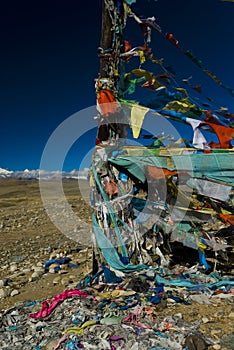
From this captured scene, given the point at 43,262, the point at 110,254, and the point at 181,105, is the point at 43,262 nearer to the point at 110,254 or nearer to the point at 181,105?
the point at 110,254

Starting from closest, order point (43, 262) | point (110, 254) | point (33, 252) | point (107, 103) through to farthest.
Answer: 1. point (110, 254)
2. point (107, 103)
3. point (43, 262)
4. point (33, 252)

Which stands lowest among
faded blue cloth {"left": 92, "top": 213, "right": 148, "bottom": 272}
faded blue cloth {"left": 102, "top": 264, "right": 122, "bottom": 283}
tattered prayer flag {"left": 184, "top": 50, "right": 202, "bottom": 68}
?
faded blue cloth {"left": 102, "top": 264, "right": 122, "bottom": 283}

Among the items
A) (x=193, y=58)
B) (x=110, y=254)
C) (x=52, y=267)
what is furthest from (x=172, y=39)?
(x=52, y=267)

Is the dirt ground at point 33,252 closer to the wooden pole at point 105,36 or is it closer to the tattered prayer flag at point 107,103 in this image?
the tattered prayer flag at point 107,103

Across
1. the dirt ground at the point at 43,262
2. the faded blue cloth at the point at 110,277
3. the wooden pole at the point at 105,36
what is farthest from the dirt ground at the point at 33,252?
the wooden pole at the point at 105,36

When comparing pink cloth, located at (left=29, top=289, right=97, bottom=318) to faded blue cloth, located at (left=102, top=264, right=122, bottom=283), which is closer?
pink cloth, located at (left=29, top=289, right=97, bottom=318)

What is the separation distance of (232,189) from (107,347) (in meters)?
2.75

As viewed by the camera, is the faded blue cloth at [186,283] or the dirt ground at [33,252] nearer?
the faded blue cloth at [186,283]

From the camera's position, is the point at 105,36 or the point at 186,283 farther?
the point at 105,36

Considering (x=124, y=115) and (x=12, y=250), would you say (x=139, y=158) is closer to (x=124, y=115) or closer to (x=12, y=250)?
(x=124, y=115)

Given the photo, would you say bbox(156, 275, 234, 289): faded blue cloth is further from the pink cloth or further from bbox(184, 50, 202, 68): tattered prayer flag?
bbox(184, 50, 202, 68): tattered prayer flag

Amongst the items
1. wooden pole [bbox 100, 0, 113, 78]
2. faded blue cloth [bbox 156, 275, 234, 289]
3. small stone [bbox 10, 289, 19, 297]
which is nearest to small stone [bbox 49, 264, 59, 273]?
small stone [bbox 10, 289, 19, 297]

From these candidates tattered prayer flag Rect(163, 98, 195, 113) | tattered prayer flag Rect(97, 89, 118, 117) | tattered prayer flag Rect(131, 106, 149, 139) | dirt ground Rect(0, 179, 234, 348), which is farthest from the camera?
tattered prayer flag Rect(163, 98, 195, 113)

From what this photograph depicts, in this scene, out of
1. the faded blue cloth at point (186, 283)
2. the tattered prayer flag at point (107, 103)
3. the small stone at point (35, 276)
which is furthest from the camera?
the small stone at point (35, 276)
